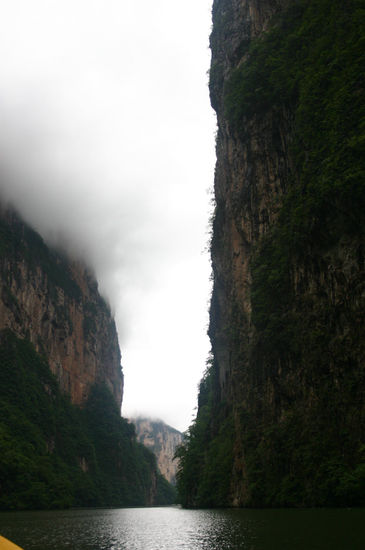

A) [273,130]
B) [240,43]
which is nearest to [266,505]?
[273,130]

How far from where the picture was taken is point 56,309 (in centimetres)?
10312

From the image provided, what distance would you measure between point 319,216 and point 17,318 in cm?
6981

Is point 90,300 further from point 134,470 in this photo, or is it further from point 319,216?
point 319,216

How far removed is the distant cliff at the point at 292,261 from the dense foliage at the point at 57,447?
2381 centimetres

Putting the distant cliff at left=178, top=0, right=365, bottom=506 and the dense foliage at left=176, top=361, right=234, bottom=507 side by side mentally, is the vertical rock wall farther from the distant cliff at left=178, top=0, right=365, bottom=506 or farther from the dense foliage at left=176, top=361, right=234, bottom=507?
the dense foliage at left=176, top=361, right=234, bottom=507

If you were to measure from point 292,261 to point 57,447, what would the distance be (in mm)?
67928

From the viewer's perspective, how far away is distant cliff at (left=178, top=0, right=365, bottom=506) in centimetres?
2380

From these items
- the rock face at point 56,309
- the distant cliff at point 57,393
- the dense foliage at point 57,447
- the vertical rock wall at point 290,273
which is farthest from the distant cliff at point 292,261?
the rock face at point 56,309

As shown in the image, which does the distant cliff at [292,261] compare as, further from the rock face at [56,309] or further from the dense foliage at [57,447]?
the rock face at [56,309]

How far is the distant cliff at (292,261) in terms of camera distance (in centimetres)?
2380

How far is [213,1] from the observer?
51906mm

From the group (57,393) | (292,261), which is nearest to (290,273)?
(292,261)

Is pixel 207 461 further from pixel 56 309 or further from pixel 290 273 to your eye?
pixel 56 309

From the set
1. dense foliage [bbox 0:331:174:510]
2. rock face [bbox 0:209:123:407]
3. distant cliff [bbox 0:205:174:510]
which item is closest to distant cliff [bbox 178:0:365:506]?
dense foliage [bbox 0:331:174:510]
